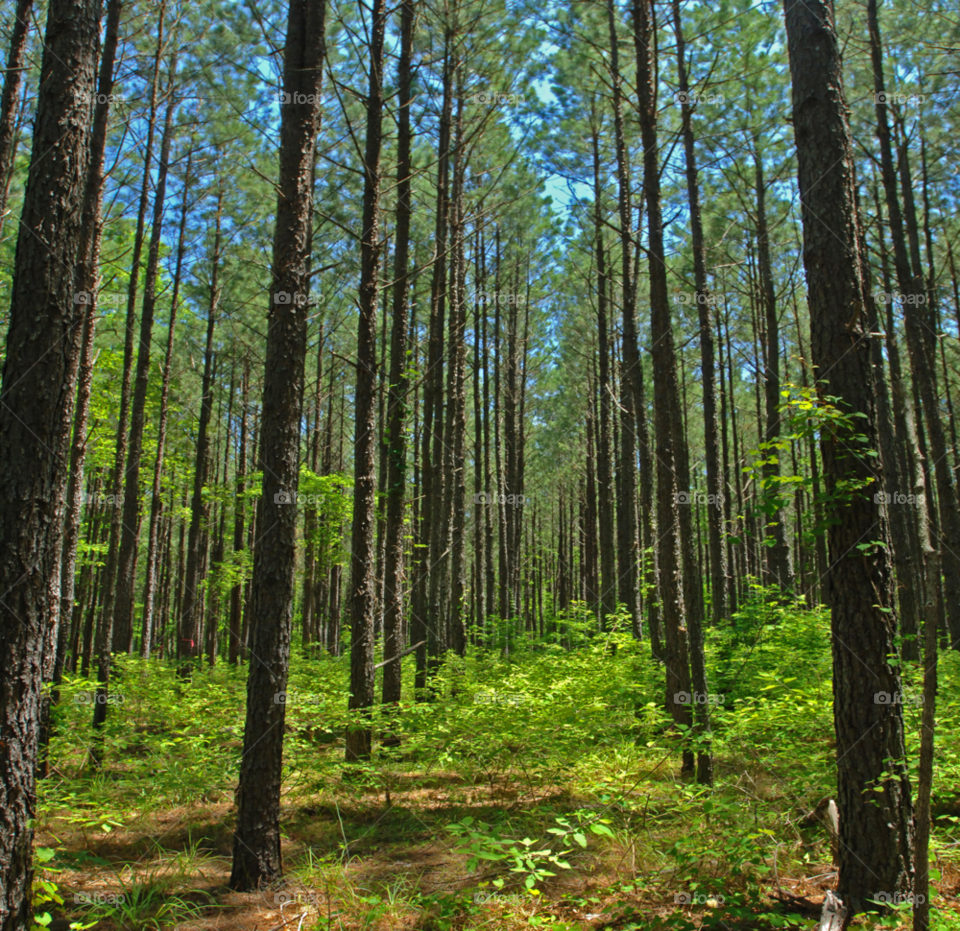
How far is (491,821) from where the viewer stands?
5309mm

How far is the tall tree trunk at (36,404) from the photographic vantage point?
9.68 feet

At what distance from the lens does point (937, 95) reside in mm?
11148

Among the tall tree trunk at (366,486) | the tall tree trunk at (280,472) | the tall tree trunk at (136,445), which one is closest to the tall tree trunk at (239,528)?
the tall tree trunk at (136,445)

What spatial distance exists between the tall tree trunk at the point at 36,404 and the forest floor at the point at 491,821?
495 mm

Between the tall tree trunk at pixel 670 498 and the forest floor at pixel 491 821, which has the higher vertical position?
the tall tree trunk at pixel 670 498

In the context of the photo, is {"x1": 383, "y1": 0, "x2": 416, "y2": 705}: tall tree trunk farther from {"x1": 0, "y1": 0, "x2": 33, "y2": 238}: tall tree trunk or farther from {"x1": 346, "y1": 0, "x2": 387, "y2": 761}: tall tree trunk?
{"x1": 0, "y1": 0, "x2": 33, "y2": 238}: tall tree trunk

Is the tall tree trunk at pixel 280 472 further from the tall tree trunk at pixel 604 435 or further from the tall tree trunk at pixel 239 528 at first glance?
the tall tree trunk at pixel 239 528

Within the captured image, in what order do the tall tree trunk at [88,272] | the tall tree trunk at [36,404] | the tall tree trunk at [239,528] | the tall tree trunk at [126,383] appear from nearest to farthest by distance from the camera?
the tall tree trunk at [36,404] → the tall tree trunk at [88,272] → the tall tree trunk at [126,383] → the tall tree trunk at [239,528]

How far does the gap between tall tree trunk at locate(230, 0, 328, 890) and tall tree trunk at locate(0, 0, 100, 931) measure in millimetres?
1225

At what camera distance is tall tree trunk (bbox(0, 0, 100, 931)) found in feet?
9.68

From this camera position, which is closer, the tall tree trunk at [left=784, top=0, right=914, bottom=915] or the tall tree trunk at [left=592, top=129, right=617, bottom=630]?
the tall tree trunk at [left=784, top=0, right=914, bottom=915]

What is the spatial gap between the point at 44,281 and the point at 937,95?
46.5 ft

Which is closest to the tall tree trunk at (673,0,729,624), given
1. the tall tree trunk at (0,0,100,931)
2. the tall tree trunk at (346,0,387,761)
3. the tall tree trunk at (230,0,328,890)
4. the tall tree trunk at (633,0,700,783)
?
the tall tree trunk at (633,0,700,783)

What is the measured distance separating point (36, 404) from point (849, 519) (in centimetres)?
445
